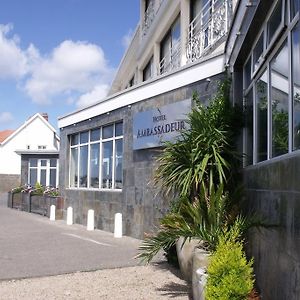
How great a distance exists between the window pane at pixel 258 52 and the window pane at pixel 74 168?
1225cm

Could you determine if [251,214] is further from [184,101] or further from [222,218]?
[184,101]

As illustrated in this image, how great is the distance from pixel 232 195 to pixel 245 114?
1732 mm

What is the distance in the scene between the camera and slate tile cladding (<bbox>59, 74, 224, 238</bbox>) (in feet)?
39.8

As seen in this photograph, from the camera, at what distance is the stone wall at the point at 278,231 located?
14.9 feet

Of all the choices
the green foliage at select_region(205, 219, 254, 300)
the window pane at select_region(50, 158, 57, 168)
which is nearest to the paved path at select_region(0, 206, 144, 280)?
the green foliage at select_region(205, 219, 254, 300)

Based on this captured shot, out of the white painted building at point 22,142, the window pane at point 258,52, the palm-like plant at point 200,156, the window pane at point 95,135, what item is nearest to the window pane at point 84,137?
the window pane at point 95,135

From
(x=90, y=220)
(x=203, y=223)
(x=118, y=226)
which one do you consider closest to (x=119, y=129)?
(x=90, y=220)

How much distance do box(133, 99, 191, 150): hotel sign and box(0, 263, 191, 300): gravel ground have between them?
326 cm

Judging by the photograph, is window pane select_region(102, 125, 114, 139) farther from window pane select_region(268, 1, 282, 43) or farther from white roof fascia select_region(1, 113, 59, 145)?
white roof fascia select_region(1, 113, 59, 145)

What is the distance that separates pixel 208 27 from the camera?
44.1 ft

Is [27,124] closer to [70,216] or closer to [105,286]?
[70,216]

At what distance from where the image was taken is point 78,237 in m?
14.0

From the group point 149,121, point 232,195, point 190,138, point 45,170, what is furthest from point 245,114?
point 45,170

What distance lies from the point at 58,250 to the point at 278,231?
7.24 m
